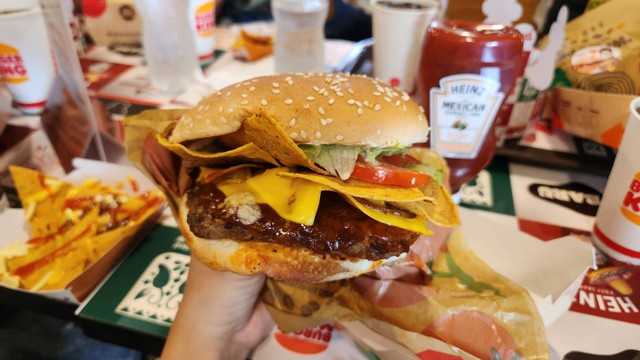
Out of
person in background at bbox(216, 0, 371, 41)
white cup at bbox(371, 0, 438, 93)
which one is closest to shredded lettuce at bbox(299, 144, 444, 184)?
white cup at bbox(371, 0, 438, 93)

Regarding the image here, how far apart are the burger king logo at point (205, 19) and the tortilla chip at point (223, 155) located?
1.37m

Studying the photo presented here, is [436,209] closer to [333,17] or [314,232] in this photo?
[314,232]

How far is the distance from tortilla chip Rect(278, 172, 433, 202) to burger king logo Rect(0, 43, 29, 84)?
96cm

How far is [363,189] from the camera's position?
35.5 inches

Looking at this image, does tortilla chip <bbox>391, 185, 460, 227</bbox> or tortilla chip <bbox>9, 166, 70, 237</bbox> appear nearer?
tortilla chip <bbox>391, 185, 460, 227</bbox>

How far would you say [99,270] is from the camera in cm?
112

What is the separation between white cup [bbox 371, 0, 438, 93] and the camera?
1.71 m

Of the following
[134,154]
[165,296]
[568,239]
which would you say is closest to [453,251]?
[568,239]

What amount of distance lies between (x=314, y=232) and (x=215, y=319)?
330 mm

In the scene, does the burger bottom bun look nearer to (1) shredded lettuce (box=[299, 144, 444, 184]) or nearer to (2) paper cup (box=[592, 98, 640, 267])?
(1) shredded lettuce (box=[299, 144, 444, 184])

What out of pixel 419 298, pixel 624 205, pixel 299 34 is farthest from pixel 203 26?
pixel 624 205

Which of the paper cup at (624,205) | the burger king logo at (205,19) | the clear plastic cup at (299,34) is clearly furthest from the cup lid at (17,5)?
the paper cup at (624,205)

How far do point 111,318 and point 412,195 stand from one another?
2.44 ft

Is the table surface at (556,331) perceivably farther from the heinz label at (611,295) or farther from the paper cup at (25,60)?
the paper cup at (25,60)
